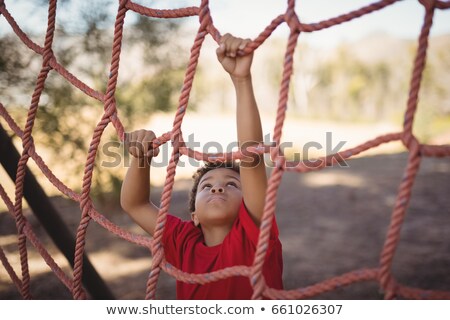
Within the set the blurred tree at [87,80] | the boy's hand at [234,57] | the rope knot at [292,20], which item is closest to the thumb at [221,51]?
the boy's hand at [234,57]

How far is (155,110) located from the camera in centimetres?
392

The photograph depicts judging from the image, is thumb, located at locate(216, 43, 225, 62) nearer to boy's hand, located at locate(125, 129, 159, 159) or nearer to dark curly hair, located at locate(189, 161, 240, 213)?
boy's hand, located at locate(125, 129, 159, 159)

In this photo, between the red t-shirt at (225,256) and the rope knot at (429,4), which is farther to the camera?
the red t-shirt at (225,256)


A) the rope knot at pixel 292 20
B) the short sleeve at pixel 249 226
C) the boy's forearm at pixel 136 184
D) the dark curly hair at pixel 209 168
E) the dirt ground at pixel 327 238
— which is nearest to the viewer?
the rope knot at pixel 292 20

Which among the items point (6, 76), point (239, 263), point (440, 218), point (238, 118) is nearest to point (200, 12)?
point (238, 118)

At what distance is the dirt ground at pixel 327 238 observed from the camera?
7.78ft

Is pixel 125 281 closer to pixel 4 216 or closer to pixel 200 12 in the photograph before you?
pixel 4 216

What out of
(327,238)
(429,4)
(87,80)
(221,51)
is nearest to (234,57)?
(221,51)

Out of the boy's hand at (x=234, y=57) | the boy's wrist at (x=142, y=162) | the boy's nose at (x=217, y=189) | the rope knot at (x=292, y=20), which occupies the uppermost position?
the rope knot at (x=292, y=20)

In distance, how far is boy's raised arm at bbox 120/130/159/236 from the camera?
938mm

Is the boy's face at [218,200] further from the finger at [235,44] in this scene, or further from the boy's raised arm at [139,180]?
the finger at [235,44]

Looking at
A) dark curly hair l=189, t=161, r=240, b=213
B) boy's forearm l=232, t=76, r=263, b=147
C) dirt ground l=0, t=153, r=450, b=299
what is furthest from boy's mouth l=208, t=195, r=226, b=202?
dirt ground l=0, t=153, r=450, b=299

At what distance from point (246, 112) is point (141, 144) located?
0.25 m

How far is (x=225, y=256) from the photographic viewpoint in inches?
37.1
